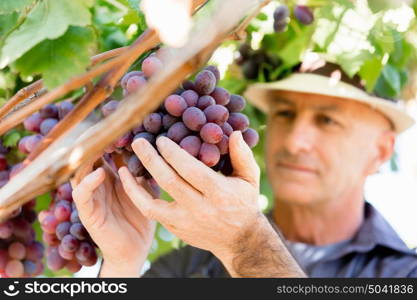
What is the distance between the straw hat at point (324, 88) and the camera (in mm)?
2203

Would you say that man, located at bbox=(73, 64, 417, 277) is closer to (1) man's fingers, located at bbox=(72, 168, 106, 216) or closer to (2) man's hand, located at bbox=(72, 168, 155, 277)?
(2) man's hand, located at bbox=(72, 168, 155, 277)

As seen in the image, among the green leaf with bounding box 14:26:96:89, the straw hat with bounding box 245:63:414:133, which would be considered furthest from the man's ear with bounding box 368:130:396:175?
the green leaf with bounding box 14:26:96:89

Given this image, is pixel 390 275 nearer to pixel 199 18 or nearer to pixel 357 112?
pixel 357 112

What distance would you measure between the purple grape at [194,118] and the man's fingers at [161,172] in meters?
0.07

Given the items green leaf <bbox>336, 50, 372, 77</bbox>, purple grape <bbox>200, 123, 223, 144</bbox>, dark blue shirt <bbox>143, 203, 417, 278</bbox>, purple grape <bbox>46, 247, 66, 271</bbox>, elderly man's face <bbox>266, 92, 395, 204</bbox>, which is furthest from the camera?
elderly man's face <bbox>266, 92, 395, 204</bbox>

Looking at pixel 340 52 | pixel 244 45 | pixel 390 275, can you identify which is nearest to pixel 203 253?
pixel 390 275

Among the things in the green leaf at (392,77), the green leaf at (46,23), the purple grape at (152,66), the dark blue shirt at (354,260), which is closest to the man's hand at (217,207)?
the purple grape at (152,66)

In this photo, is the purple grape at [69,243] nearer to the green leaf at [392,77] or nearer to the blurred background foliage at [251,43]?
the blurred background foliage at [251,43]

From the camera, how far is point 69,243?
127 cm

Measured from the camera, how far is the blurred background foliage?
34.3 inches

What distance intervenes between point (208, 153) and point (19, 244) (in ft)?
2.23

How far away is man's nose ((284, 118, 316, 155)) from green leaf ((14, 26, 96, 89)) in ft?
5.49

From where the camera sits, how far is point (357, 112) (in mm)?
2533

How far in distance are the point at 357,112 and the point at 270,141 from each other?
1.25 feet
